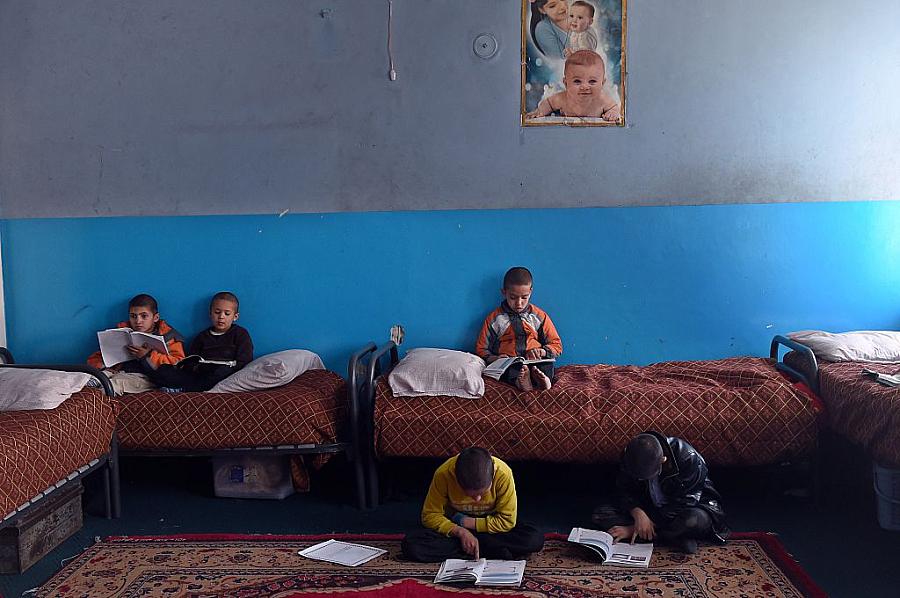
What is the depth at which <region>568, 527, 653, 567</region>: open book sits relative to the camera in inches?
132

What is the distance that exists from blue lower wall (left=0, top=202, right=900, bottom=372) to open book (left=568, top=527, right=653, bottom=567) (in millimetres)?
1545

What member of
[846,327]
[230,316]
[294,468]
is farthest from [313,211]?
[846,327]

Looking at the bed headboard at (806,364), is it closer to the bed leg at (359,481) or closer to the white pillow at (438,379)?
the white pillow at (438,379)

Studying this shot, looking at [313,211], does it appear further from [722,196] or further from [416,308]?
[722,196]

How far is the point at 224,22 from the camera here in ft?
16.0

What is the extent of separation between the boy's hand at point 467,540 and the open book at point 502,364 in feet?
3.45

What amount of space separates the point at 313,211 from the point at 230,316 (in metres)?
0.76

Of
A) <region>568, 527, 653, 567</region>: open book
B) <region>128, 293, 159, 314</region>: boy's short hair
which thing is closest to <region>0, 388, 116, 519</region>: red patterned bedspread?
<region>128, 293, 159, 314</region>: boy's short hair

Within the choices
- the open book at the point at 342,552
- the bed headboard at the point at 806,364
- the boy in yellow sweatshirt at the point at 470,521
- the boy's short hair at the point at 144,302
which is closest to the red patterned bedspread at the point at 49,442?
the boy's short hair at the point at 144,302

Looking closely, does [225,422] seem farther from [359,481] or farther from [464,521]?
[464,521]

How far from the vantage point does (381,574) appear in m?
3.30

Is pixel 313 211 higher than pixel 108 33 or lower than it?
lower

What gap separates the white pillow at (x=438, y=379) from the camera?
412cm

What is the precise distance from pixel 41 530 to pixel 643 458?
98.3 inches
